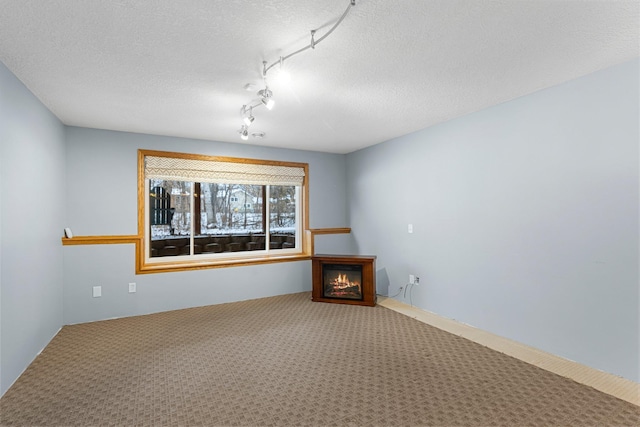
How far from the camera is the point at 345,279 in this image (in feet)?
15.3

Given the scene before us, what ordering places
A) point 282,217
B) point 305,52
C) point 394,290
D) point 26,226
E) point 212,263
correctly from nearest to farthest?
point 305,52 → point 26,226 → point 212,263 → point 394,290 → point 282,217

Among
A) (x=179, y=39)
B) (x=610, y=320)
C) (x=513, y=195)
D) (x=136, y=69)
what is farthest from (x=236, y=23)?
(x=610, y=320)

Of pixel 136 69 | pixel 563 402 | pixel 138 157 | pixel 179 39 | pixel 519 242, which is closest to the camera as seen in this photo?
pixel 179 39

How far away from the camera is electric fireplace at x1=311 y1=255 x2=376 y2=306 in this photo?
4.46 metres

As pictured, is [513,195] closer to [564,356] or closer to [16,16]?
[564,356]

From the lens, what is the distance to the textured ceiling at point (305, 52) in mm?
1750

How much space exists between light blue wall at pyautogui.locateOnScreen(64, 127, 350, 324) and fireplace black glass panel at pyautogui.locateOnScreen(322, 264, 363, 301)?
3.46 feet

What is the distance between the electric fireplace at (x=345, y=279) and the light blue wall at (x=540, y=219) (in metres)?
0.55

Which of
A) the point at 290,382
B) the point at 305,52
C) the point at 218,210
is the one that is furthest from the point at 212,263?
the point at 305,52

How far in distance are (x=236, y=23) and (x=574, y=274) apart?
3.18 metres

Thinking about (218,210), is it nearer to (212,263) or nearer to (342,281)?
(212,263)

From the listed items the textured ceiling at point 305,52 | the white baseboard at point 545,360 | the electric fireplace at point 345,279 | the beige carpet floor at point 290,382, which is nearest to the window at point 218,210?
the electric fireplace at point 345,279

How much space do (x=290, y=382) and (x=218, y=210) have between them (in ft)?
10.4

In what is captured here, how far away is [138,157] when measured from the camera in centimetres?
423
